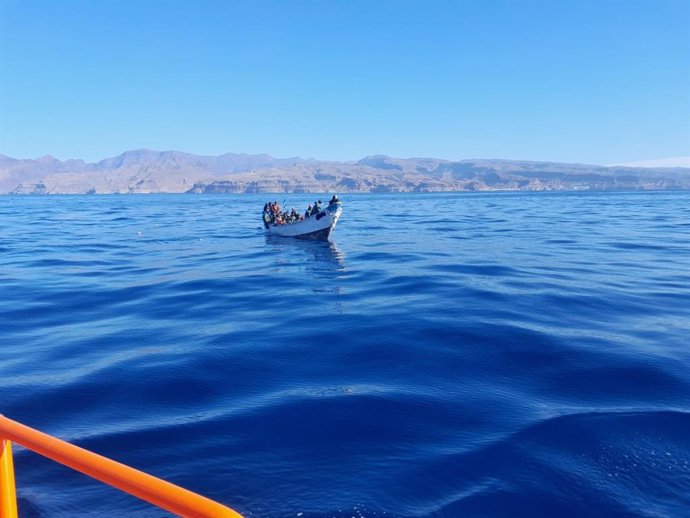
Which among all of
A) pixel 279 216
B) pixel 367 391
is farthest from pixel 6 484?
pixel 279 216

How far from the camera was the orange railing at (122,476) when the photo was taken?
2283mm

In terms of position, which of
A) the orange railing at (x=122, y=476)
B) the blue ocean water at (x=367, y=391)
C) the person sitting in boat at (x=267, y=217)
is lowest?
the blue ocean water at (x=367, y=391)

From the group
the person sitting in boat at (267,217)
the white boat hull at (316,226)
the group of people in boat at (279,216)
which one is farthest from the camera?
the person sitting in boat at (267,217)

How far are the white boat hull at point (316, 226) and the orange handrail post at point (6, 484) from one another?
105 ft

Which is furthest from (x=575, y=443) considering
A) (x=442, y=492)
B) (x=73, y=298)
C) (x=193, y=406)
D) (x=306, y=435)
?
(x=73, y=298)

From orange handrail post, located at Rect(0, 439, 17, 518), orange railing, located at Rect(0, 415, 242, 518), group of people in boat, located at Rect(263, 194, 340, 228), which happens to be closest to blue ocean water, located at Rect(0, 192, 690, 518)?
orange handrail post, located at Rect(0, 439, 17, 518)

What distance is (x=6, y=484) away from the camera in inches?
150

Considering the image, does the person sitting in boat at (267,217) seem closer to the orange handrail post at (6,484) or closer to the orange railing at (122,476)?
the orange handrail post at (6,484)

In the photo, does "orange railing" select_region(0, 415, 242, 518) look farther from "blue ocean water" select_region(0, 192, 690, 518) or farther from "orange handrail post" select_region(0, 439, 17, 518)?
"blue ocean water" select_region(0, 192, 690, 518)

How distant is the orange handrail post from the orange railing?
0.51 metres

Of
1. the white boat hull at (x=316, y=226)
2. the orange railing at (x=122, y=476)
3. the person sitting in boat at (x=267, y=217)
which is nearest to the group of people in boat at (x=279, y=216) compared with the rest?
the person sitting in boat at (x=267, y=217)

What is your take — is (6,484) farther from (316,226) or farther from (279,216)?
(279,216)

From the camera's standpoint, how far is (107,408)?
29.0 feet

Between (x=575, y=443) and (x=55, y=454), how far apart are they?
6.91 metres
